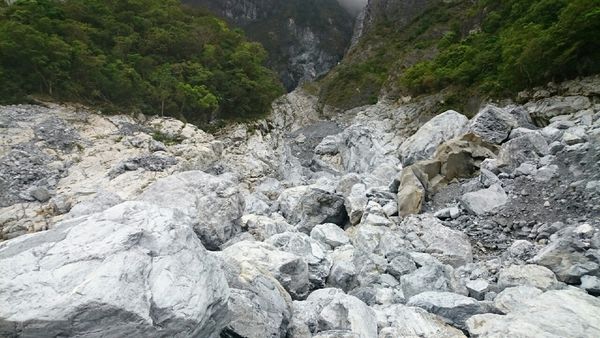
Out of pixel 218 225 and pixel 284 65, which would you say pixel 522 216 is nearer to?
pixel 218 225

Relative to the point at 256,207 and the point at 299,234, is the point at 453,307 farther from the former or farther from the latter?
the point at 256,207

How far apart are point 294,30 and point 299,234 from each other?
332 feet

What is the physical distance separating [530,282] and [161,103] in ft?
76.2

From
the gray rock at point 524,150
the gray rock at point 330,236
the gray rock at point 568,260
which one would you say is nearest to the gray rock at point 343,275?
the gray rock at point 330,236

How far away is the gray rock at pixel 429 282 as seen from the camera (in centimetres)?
782

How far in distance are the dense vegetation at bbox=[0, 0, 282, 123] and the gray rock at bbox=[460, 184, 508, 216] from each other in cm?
1974

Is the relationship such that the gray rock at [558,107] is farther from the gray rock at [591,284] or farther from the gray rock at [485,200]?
the gray rock at [591,284]

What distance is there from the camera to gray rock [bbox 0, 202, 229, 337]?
12.9 feet

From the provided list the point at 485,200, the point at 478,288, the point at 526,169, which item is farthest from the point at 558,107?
the point at 478,288

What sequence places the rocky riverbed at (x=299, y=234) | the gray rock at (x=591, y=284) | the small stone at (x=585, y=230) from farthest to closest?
the small stone at (x=585, y=230), the gray rock at (x=591, y=284), the rocky riverbed at (x=299, y=234)

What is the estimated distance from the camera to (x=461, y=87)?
93.2ft

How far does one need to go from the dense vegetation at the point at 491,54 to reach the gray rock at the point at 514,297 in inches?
684

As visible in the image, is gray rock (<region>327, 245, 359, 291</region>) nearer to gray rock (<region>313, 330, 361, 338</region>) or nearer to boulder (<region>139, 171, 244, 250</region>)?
gray rock (<region>313, 330, 361, 338</region>)

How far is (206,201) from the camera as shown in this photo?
465 inches
